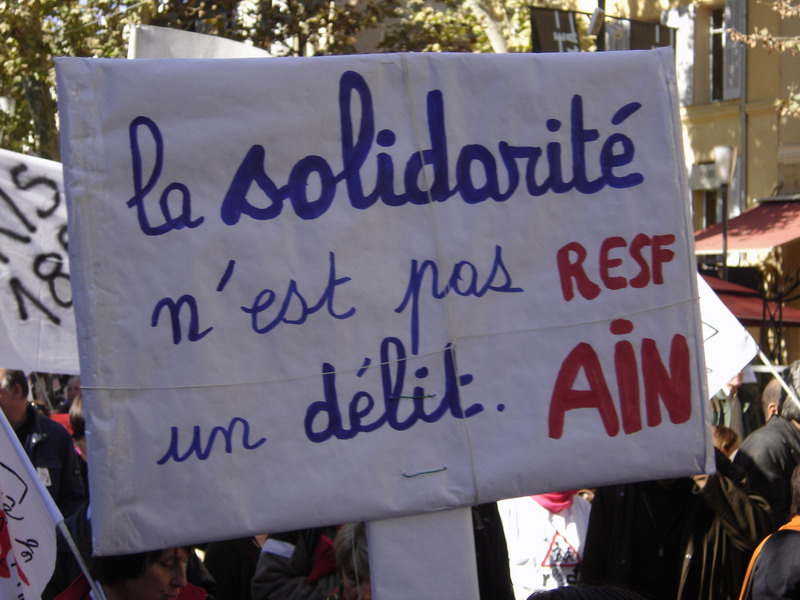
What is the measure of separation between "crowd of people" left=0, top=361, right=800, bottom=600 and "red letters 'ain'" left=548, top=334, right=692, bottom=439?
575 mm

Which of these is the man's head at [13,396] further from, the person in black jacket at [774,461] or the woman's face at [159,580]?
the person in black jacket at [774,461]

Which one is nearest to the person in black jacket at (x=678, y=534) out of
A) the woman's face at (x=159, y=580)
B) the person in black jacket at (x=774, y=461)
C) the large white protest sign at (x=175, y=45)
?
the person in black jacket at (x=774, y=461)

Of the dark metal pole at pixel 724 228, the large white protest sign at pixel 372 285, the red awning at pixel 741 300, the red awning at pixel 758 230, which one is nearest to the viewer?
the large white protest sign at pixel 372 285

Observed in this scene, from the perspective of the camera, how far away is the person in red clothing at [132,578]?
3035mm

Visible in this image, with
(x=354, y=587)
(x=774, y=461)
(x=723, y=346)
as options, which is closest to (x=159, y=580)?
(x=354, y=587)

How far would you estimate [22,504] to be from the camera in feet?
9.94

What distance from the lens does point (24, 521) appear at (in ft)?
10.0

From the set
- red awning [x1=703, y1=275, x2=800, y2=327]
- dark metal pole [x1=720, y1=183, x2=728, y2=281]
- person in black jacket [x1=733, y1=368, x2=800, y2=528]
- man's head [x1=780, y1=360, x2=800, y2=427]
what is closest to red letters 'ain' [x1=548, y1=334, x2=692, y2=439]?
person in black jacket [x1=733, y1=368, x2=800, y2=528]

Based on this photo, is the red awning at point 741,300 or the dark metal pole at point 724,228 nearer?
the red awning at point 741,300

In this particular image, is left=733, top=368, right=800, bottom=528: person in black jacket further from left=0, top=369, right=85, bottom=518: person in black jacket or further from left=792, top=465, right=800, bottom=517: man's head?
left=0, top=369, right=85, bottom=518: person in black jacket

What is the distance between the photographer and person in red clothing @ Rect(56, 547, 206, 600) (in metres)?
3.04

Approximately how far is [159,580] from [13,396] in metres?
2.52

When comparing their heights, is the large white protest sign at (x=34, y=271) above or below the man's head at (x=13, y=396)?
above

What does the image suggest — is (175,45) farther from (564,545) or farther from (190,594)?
(564,545)
